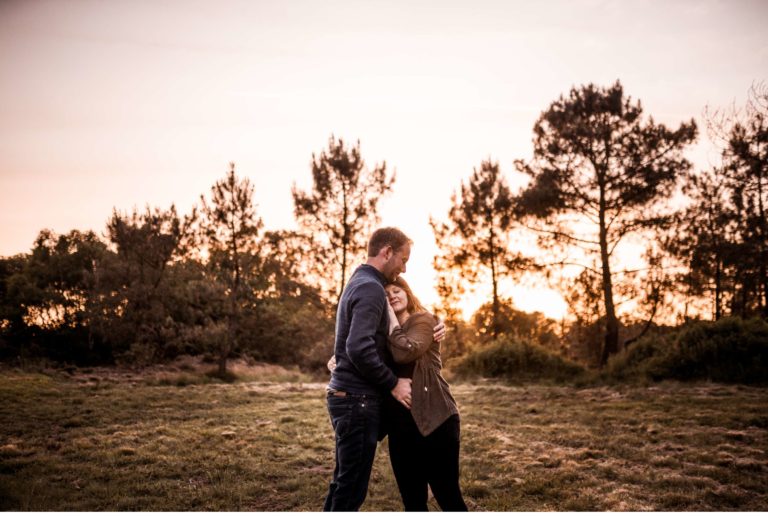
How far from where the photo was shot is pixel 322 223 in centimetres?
2144

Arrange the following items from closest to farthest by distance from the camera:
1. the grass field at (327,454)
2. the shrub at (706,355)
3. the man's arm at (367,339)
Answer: the man's arm at (367,339), the grass field at (327,454), the shrub at (706,355)

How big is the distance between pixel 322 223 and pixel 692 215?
563 inches

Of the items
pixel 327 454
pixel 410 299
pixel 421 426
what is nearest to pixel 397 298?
pixel 410 299

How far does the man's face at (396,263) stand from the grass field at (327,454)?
2929mm

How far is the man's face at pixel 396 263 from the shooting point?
118 inches

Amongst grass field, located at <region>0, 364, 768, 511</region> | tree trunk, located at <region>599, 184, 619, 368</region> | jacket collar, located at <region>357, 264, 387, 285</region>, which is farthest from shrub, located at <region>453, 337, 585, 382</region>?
jacket collar, located at <region>357, 264, 387, 285</region>

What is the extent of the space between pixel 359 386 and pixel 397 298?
59cm

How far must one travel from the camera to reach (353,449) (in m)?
2.72

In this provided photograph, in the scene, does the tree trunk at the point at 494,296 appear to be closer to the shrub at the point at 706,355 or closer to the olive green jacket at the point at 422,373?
the shrub at the point at 706,355

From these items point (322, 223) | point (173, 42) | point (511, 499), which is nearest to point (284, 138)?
point (322, 223)

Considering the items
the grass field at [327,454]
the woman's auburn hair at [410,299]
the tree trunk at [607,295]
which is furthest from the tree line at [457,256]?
the woman's auburn hair at [410,299]

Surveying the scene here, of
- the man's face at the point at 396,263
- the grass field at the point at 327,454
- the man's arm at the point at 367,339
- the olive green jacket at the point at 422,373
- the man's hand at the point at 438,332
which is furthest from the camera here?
the grass field at the point at 327,454

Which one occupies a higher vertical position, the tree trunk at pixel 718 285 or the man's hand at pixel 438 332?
the tree trunk at pixel 718 285

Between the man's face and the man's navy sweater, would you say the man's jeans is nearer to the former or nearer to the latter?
the man's navy sweater
